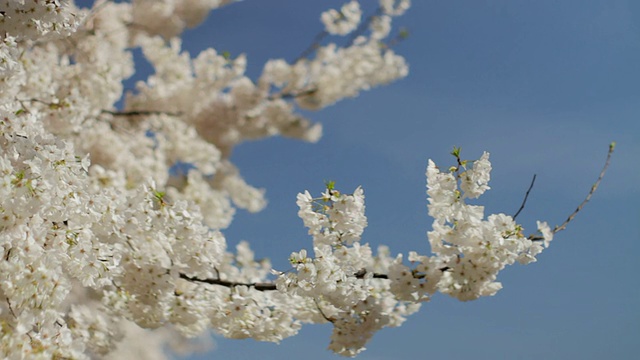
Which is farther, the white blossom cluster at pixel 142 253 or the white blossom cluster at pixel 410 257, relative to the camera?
the white blossom cluster at pixel 410 257

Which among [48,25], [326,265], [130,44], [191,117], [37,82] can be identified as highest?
[130,44]

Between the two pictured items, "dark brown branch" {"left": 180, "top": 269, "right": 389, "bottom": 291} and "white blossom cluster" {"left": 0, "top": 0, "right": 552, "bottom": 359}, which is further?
"dark brown branch" {"left": 180, "top": 269, "right": 389, "bottom": 291}

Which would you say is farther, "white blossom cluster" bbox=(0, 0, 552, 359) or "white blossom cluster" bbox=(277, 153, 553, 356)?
"white blossom cluster" bbox=(277, 153, 553, 356)

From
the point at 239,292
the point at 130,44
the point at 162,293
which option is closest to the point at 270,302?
the point at 239,292

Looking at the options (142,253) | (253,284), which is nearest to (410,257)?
(253,284)

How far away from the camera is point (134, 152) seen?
9062mm

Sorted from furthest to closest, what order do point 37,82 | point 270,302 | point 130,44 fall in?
point 130,44, point 37,82, point 270,302

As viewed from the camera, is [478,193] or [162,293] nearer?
[478,193]

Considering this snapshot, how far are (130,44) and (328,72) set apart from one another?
11.7ft

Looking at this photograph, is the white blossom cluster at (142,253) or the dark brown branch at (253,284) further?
the dark brown branch at (253,284)

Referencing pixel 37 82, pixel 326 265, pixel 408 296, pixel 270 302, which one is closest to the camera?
pixel 326 265

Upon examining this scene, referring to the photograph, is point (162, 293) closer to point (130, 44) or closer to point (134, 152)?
point (134, 152)

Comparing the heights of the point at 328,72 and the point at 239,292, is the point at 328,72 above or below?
above

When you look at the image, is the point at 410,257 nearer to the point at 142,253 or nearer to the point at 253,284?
the point at 253,284
